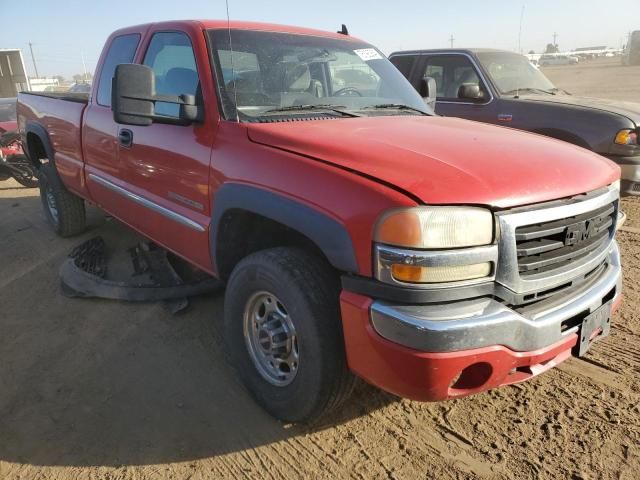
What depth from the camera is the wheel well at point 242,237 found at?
8.78 feet

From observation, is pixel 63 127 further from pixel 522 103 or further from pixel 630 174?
pixel 630 174

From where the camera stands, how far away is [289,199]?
220 centimetres

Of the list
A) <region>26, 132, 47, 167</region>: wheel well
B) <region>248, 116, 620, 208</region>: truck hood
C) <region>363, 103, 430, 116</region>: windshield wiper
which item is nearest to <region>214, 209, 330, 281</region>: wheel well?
<region>248, 116, 620, 208</region>: truck hood

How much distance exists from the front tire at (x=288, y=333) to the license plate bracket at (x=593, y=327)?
40.3 inches

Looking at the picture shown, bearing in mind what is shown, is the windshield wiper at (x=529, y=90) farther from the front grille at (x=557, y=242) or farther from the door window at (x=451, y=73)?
the front grille at (x=557, y=242)

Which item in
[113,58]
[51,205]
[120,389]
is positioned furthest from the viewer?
[51,205]

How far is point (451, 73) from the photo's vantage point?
→ 6719mm

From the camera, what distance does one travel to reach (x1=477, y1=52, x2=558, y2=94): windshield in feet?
21.0

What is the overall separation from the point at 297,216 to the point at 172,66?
173 cm

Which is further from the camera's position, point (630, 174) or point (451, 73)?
point (451, 73)

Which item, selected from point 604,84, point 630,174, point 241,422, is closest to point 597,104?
point 630,174

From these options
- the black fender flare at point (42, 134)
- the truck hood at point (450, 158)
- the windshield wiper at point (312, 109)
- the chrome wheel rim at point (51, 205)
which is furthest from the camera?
the chrome wheel rim at point (51, 205)

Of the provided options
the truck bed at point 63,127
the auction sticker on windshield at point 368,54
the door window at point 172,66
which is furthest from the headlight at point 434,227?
the truck bed at point 63,127

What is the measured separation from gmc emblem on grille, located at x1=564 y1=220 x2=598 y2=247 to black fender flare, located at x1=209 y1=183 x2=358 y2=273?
93cm
